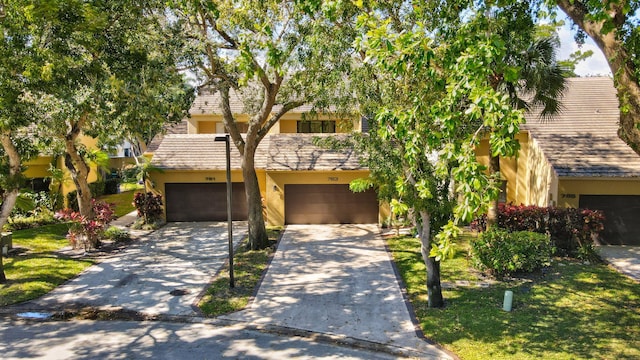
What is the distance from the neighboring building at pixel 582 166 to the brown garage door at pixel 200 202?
38.6 feet

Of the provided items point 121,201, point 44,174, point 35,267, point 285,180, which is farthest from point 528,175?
point 44,174

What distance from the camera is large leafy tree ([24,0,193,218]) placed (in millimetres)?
10914

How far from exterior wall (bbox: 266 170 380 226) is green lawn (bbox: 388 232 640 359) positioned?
7457mm

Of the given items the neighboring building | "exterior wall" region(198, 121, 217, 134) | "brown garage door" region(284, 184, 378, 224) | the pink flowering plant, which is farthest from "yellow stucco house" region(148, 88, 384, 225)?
the neighboring building

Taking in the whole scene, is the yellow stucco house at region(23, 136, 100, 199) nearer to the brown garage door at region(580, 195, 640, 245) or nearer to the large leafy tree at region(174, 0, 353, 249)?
the large leafy tree at region(174, 0, 353, 249)

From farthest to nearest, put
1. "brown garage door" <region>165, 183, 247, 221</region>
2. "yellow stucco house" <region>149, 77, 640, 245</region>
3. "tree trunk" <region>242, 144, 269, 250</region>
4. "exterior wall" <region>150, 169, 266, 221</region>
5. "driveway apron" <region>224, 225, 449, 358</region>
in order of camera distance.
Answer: "brown garage door" <region>165, 183, 247, 221</region>, "exterior wall" <region>150, 169, 266, 221</region>, "yellow stucco house" <region>149, 77, 640, 245</region>, "tree trunk" <region>242, 144, 269, 250</region>, "driveway apron" <region>224, 225, 449, 358</region>

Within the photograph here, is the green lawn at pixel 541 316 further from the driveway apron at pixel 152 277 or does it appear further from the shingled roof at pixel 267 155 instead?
the shingled roof at pixel 267 155

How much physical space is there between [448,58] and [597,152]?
13.3m

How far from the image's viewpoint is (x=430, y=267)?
10.6 meters

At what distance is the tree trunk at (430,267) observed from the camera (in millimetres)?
10445

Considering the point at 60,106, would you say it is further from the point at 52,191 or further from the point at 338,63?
the point at 52,191

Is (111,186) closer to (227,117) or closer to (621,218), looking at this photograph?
(227,117)

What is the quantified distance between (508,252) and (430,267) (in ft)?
11.6

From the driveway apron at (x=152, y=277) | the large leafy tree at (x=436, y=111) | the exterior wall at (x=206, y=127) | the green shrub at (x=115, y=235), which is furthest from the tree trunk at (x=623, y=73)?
the exterior wall at (x=206, y=127)
